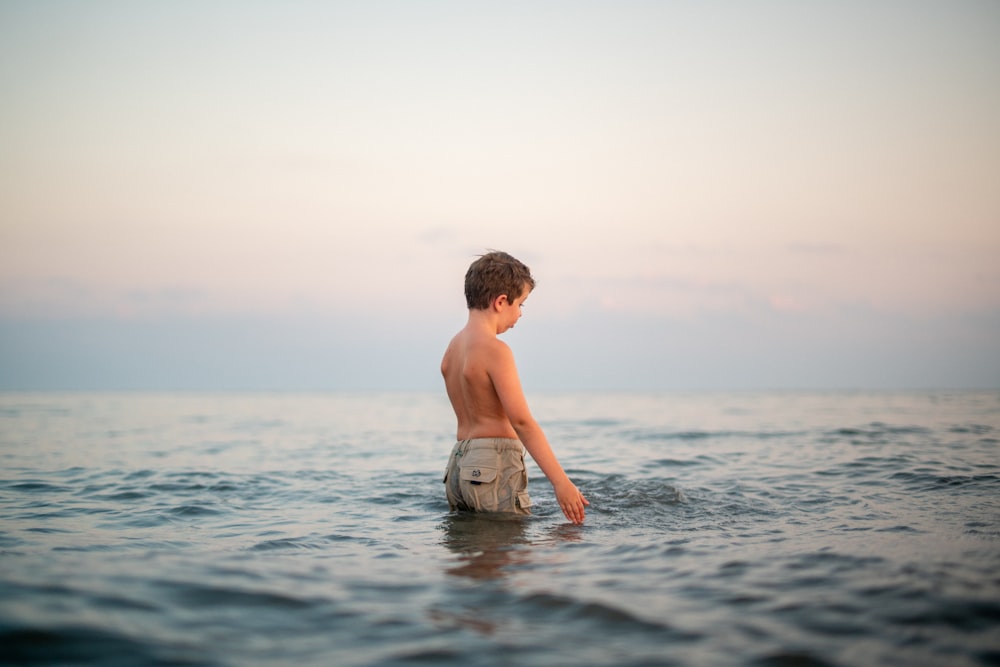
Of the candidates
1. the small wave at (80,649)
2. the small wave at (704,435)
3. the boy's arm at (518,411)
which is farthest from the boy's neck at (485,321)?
the small wave at (704,435)

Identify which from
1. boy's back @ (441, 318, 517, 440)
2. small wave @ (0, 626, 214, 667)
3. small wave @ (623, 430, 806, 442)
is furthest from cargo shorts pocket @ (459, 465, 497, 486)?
small wave @ (623, 430, 806, 442)

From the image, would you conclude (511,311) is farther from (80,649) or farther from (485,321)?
(80,649)

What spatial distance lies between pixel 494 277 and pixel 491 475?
151 centimetres

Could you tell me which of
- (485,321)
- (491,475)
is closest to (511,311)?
(485,321)

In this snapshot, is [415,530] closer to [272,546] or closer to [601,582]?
[272,546]

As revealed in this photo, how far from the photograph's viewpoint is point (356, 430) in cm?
2069

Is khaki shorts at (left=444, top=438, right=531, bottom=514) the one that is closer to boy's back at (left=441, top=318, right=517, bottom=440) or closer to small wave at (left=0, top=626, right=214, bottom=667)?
boy's back at (left=441, top=318, right=517, bottom=440)

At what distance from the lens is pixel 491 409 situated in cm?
540

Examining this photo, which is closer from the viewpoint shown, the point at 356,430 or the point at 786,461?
the point at 786,461

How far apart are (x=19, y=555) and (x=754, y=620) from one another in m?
4.43

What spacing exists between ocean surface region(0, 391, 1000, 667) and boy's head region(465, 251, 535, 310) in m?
1.76

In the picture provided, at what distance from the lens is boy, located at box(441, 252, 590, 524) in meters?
5.16

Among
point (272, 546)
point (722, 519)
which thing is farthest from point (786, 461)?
point (272, 546)

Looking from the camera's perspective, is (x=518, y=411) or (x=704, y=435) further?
(x=704, y=435)
